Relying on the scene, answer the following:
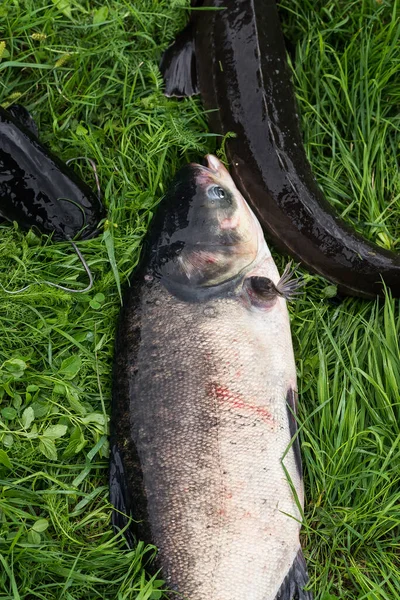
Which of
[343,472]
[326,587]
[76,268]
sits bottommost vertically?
[326,587]

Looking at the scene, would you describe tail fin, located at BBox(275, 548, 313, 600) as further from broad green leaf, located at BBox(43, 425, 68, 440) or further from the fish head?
the fish head

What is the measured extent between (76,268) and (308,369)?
1507 mm

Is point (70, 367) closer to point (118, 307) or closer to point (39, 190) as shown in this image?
point (118, 307)

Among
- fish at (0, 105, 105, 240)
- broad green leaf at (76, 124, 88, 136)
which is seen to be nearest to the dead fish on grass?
fish at (0, 105, 105, 240)

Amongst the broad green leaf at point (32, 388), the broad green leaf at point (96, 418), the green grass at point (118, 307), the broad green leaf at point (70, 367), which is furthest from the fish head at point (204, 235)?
the broad green leaf at point (32, 388)

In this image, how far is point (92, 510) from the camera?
335 centimetres

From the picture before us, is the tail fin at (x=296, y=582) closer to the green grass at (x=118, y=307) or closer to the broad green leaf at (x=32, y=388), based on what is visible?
the green grass at (x=118, y=307)

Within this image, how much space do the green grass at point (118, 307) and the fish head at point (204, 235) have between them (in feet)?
1.17

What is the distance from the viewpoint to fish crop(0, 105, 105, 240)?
3.42 meters

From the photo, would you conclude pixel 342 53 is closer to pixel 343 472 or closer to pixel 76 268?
pixel 76 268

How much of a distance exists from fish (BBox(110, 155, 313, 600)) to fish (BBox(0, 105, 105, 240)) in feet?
1.59

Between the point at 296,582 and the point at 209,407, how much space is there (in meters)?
1.06

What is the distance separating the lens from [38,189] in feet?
11.3

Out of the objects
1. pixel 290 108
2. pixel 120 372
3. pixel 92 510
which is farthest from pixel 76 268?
pixel 290 108
